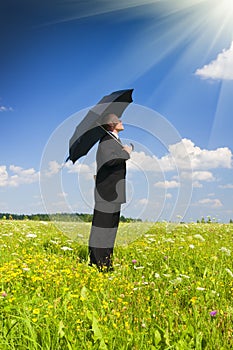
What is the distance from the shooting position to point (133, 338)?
388cm

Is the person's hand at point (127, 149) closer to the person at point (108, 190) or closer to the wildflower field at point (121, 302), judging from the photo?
the person at point (108, 190)

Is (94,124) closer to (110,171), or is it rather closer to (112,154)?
(112,154)

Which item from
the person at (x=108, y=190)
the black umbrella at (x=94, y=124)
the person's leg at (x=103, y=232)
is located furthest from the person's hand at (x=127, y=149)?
the person's leg at (x=103, y=232)

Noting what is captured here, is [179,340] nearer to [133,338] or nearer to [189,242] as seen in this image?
[133,338]

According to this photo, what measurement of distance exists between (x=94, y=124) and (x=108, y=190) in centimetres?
119

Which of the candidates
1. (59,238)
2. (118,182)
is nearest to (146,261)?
(118,182)

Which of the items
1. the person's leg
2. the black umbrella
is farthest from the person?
the black umbrella

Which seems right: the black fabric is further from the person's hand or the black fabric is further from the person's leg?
the person's leg

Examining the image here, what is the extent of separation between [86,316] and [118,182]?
10.5ft

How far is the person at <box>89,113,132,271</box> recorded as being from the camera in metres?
7.19

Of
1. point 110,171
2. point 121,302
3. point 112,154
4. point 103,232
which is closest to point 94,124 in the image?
point 112,154

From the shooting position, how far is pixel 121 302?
5086 millimetres

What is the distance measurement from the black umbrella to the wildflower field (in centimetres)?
194

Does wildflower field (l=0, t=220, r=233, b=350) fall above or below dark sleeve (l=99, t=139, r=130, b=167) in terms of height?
below
